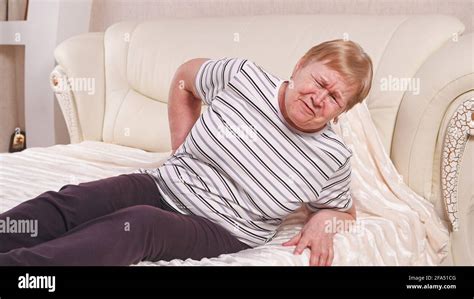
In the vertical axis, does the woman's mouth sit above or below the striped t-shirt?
above

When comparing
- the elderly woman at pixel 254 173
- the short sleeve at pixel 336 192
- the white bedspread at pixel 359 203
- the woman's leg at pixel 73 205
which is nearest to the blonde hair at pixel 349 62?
the elderly woman at pixel 254 173

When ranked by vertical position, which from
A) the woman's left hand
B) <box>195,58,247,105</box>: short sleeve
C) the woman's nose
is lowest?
the woman's left hand

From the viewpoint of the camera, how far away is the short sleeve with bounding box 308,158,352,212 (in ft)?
4.08

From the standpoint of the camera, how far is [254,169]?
3.96 feet

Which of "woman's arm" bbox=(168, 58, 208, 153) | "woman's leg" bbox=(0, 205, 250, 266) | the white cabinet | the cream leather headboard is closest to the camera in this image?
"woman's leg" bbox=(0, 205, 250, 266)

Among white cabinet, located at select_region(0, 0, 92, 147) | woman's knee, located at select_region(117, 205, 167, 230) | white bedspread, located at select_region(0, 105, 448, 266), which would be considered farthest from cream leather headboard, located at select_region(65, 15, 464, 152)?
woman's knee, located at select_region(117, 205, 167, 230)

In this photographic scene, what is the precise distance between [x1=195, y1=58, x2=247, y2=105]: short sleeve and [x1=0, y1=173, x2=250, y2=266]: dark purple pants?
0.75 ft

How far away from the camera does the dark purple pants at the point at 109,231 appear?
3.11 ft

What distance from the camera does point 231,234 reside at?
1.21 metres

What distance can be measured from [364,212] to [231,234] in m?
0.40

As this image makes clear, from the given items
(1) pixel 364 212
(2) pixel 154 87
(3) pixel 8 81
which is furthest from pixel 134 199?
(3) pixel 8 81

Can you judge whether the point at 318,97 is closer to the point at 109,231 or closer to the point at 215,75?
the point at 215,75

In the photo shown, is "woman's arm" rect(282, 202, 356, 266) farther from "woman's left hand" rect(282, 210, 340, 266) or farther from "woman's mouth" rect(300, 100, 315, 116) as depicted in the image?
"woman's mouth" rect(300, 100, 315, 116)

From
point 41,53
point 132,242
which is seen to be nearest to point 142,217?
point 132,242
